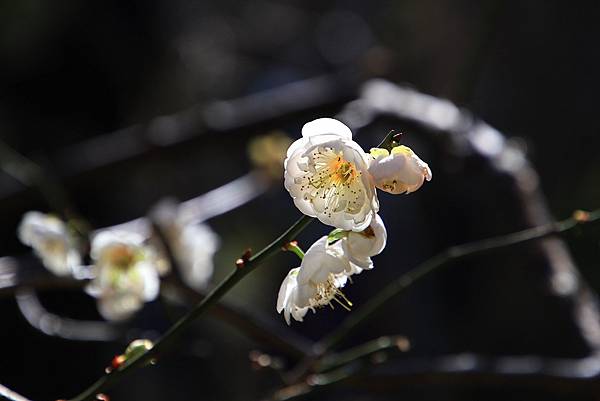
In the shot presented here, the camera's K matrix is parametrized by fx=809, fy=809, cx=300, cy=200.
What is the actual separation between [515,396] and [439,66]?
1.43 m

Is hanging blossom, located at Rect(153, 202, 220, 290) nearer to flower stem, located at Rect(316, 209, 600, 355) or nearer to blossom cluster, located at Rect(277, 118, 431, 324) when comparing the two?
flower stem, located at Rect(316, 209, 600, 355)

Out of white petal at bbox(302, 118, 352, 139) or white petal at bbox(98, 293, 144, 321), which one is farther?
white petal at bbox(98, 293, 144, 321)

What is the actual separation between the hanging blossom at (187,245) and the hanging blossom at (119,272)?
25cm

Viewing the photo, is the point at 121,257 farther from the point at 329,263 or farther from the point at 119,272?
the point at 329,263

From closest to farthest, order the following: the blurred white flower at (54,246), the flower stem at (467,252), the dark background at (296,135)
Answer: the flower stem at (467,252) < the blurred white flower at (54,246) < the dark background at (296,135)

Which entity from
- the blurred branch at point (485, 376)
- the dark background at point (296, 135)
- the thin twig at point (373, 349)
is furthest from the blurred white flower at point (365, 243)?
the dark background at point (296, 135)

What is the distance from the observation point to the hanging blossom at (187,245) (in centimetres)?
158

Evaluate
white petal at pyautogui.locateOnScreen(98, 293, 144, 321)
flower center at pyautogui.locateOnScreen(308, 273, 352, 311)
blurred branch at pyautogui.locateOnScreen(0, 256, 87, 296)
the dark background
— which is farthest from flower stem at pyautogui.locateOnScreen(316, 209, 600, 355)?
the dark background

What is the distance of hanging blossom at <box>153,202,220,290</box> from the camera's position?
1577 millimetres

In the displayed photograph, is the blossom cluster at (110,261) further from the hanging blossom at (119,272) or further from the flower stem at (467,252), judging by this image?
the flower stem at (467,252)

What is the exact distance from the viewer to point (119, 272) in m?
1.30

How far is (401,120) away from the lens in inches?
78.9

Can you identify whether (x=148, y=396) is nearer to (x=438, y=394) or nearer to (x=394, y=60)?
(x=438, y=394)

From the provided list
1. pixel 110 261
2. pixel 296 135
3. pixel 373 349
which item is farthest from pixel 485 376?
pixel 296 135
